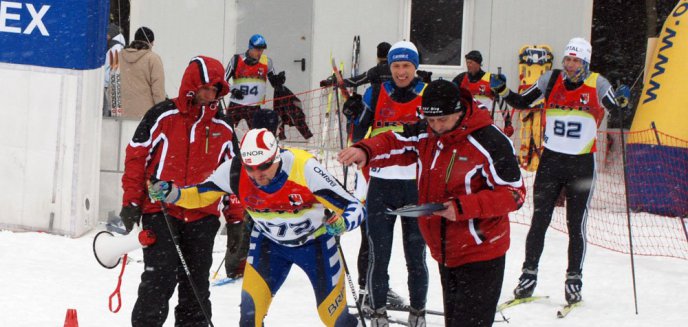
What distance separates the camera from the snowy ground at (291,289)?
7906mm

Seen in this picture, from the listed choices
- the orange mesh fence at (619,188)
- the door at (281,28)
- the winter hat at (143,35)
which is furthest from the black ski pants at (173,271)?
the door at (281,28)

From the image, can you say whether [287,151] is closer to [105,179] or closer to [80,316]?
[80,316]

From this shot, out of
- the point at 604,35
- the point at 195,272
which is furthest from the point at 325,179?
the point at 604,35

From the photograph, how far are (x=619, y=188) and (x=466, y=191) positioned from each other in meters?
9.58

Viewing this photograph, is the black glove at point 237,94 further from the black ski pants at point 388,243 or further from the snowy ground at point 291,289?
the black ski pants at point 388,243

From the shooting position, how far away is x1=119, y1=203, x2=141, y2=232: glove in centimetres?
624

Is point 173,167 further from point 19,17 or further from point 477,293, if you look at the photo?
point 19,17

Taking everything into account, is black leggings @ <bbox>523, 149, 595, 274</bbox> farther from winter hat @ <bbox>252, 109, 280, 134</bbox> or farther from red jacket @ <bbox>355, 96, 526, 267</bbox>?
red jacket @ <bbox>355, 96, 526, 267</bbox>

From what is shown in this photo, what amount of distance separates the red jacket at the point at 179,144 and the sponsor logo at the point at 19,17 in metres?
4.43

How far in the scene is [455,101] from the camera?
206 inches

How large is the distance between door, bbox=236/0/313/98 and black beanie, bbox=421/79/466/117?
10.5 metres

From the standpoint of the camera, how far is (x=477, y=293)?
17.7 ft

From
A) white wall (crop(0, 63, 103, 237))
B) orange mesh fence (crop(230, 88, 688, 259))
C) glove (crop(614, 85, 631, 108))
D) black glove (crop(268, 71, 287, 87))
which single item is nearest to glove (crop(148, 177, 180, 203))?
glove (crop(614, 85, 631, 108))

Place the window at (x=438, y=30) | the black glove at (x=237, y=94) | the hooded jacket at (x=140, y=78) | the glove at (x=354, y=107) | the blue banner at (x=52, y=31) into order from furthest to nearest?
the window at (x=438, y=30) → the black glove at (x=237, y=94) → the hooded jacket at (x=140, y=78) → the blue banner at (x=52, y=31) → the glove at (x=354, y=107)
